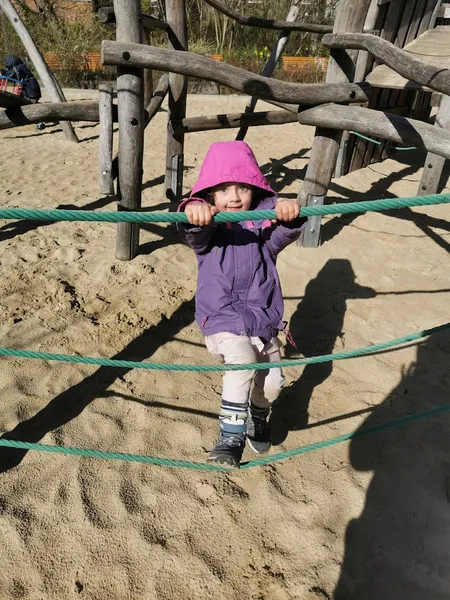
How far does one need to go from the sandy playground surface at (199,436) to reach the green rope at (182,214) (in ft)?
3.95

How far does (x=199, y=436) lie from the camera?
2234mm

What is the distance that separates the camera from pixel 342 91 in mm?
3113

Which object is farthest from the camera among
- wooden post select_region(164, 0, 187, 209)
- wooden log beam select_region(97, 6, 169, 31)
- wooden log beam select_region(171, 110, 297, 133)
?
wooden log beam select_region(171, 110, 297, 133)

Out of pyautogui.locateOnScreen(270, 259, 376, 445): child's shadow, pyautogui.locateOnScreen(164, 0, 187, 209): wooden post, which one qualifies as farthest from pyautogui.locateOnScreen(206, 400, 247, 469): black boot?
pyautogui.locateOnScreen(164, 0, 187, 209): wooden post

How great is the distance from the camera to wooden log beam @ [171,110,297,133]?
3.96 metres

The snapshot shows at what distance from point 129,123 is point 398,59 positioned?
5.50ft

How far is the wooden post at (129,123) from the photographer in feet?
9.29

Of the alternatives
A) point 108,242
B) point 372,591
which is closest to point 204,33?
point 108,242

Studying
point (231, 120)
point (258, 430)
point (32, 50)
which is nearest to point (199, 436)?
point (258, 430)

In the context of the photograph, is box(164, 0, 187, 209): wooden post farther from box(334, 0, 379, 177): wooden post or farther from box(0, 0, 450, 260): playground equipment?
box(334, 0, 379, 177): wooden post

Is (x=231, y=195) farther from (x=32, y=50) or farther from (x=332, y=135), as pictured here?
(x=32, y=50)

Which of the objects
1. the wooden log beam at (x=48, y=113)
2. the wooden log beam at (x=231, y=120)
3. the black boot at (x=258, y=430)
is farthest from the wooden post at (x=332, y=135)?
the black boot at (x=258, y=430)

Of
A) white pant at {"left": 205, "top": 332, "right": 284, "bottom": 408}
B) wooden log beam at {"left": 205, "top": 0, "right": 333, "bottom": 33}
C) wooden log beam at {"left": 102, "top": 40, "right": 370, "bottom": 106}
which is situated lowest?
white pant at {"left": 205, "top": 332, "right": 284, "bottom": 408}

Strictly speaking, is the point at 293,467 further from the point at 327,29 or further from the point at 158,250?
the point at 327,29
